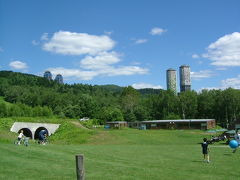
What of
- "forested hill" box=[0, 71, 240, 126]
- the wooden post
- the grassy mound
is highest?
"forested hill" box=[0, 71, 240, 126]

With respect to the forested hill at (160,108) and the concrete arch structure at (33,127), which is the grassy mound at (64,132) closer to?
the concrete arch structure at (33,127)

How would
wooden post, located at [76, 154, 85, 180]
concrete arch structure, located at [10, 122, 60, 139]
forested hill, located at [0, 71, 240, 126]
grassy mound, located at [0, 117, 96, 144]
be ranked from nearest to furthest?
wooden post, located at [76, 154, 85, 180] < grassy mound, located at [0, 117, 96, 144] < concrete arch structure, located at [10, 122, 60, 139] < forested hill, located at [0, 71, 240, 126]

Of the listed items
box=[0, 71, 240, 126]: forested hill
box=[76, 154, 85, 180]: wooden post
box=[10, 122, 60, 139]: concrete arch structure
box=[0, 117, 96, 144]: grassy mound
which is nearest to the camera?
box=[76, 154, 85, 180]: wooden post

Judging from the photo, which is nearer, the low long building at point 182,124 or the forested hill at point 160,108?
the low long building at point 182,124

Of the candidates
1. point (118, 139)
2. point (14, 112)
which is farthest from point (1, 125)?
point (14, 112)

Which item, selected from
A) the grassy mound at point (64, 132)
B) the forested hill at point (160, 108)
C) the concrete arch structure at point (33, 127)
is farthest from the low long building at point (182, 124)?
the concrete arch structure at point (33, 127)

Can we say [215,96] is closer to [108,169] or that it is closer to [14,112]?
[14,112]

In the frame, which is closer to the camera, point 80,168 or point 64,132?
point 80,168

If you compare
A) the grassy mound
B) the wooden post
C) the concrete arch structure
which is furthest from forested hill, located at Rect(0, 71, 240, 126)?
the wooden post

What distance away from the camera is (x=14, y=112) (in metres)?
101

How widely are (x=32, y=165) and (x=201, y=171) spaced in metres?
9.72

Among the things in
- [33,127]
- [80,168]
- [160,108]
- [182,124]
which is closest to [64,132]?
[33,127]

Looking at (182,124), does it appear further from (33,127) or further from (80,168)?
(80,168)

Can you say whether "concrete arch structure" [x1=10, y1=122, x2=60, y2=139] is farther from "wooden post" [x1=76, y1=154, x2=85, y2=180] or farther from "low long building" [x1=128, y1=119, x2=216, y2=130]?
"wooden post" [x1=76, y1=154, x2=85, y2=180]
